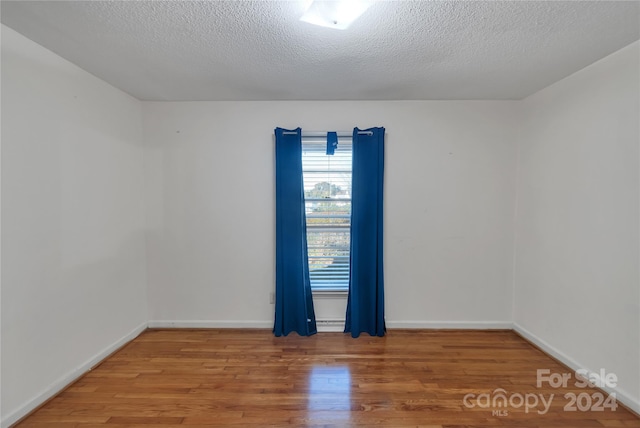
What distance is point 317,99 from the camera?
9.30 ft

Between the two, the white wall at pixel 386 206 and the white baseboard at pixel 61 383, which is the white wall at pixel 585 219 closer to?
the white wall at pixel 386 206

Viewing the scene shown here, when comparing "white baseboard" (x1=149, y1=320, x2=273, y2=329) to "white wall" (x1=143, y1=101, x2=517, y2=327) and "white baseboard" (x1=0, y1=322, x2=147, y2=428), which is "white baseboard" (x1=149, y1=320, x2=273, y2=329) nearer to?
"white wall" (x1=143, y1=101, x2=517, y2=327)

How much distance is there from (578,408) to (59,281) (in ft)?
12.5

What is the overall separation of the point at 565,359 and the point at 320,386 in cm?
211

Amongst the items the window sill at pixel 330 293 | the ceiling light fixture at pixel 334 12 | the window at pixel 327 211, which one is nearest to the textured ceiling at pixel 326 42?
the ceiling light fixture at pixel 334 12

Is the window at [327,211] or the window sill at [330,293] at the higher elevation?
the window at [327,211]

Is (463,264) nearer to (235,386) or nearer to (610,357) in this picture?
(610,357)

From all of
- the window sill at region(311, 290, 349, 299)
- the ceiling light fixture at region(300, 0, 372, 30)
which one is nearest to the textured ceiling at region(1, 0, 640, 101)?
the ceiling light fixture at region(300, 0, 372, 30)

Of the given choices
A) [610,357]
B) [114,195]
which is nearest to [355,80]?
[114,195]

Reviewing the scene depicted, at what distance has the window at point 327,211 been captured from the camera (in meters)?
2.93

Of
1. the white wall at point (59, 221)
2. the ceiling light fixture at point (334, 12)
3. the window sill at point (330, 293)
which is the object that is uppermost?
the ceiling light fixture at point (334, 12)

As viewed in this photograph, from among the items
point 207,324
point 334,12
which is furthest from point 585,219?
point 207,324

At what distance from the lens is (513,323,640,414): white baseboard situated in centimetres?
183

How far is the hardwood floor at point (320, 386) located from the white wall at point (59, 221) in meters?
0.26
